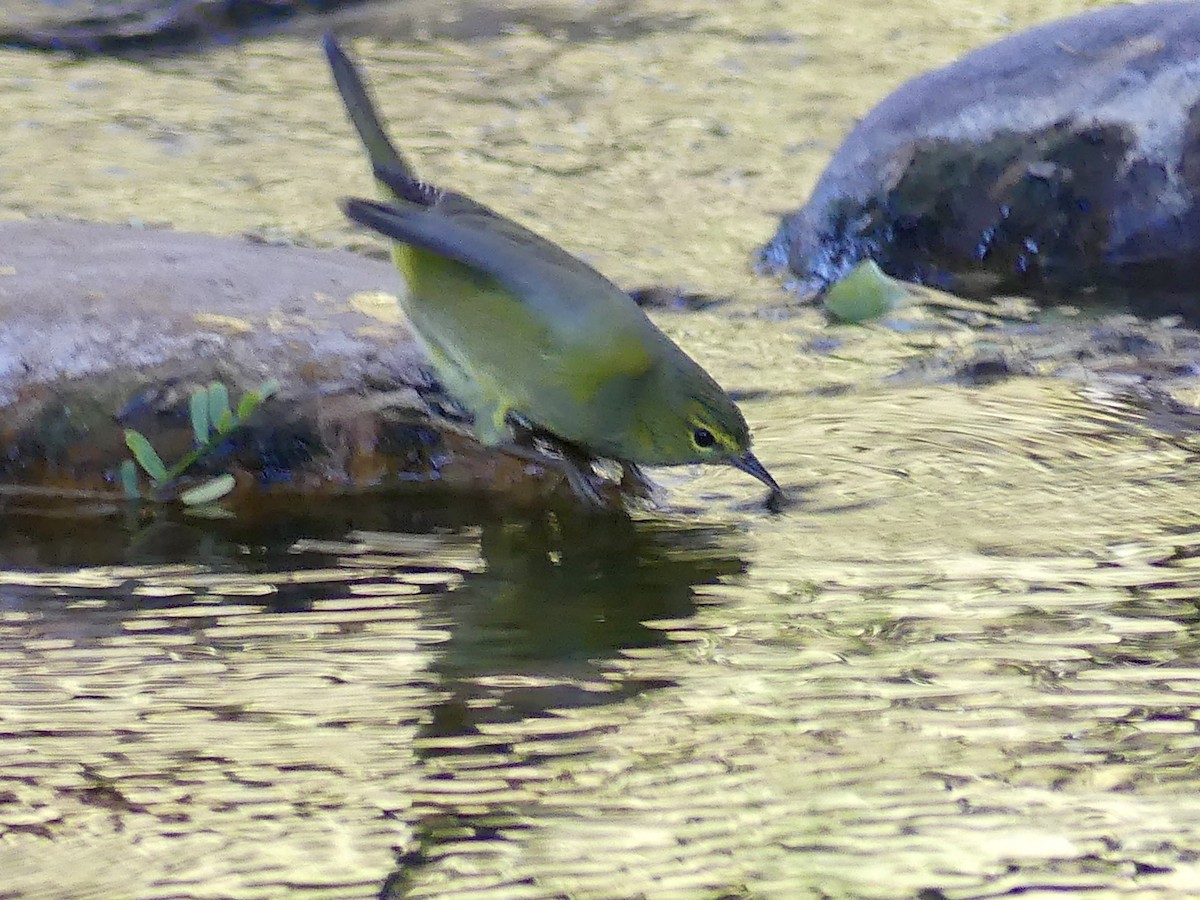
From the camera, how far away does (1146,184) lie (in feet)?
18.5

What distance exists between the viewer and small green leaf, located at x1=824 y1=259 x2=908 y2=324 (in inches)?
209

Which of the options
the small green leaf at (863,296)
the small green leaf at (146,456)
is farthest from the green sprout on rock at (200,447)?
the small green leaf at (863,296)

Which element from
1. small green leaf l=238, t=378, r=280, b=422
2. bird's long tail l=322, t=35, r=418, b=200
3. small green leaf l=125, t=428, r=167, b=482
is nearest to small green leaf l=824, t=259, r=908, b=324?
bird's long tail l=322, t=35, r=418, b=200

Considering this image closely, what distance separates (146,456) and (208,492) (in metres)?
0.15

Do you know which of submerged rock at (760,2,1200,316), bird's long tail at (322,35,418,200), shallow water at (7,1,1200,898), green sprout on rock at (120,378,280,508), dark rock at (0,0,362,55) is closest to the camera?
shallow water at (7,1,1200,898)

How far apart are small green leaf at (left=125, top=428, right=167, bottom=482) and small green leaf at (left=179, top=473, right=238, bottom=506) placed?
69mm

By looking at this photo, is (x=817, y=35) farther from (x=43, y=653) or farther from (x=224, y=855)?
(x=224, y=855)

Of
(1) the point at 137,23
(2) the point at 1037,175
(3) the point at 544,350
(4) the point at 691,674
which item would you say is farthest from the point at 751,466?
(1) the point at 137,23

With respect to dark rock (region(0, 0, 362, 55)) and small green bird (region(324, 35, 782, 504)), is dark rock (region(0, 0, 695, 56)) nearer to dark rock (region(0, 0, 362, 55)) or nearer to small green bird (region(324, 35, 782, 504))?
dark rock (region(0, 0, 362, 55))

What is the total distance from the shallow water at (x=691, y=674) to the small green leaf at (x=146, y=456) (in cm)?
16

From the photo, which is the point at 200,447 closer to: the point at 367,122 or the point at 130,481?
the point at 130,481

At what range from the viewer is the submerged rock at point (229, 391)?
12.1 feet

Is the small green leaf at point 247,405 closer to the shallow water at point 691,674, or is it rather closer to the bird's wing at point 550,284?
the shallow water at point 691,674

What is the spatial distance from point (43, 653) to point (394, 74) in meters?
5.93
